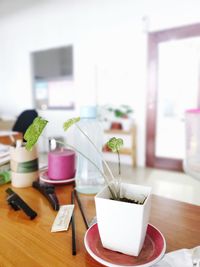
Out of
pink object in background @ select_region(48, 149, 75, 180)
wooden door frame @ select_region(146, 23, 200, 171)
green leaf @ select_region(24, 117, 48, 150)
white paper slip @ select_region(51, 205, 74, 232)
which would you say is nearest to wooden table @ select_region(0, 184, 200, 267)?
white paper slip @ select_region(51, 205, 74, 232)

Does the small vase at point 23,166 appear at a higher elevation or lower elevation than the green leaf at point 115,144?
lower

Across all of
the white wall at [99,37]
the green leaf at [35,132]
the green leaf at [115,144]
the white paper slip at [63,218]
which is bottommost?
the white paper slip at [63,218]

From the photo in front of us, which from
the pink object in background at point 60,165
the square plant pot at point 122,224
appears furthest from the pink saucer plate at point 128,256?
the pink object in background at point 60,165

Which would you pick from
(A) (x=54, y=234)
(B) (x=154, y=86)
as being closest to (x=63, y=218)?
(A) (x=54, y=234)

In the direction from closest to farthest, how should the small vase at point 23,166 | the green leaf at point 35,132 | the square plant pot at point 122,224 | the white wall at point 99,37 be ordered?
1. the square plant pot at point 122,224
2. the green leaf at point 35,132
3. the small vase at point 23,166
4. the white wall at point 99,37

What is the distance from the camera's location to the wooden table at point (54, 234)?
488mm

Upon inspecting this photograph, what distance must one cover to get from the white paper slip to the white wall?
8.54ft

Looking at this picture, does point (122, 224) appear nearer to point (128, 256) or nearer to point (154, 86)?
point (128, 256)

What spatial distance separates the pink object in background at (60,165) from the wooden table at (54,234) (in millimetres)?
127

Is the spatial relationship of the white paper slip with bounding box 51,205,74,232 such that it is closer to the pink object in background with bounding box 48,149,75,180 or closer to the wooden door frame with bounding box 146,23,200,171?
the pink object in background with bounding box 48,149,75,180

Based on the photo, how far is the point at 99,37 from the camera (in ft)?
10.8

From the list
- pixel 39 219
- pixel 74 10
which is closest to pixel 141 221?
pixel 39 219

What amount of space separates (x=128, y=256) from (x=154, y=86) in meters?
2.81

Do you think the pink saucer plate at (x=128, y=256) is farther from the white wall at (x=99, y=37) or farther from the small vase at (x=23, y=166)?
the white wall at (x=99, y=37)
